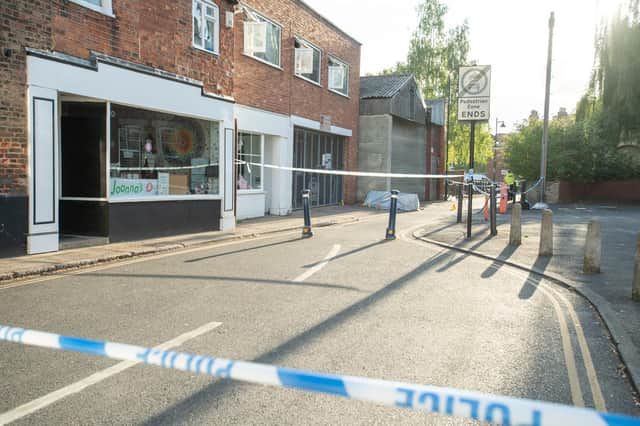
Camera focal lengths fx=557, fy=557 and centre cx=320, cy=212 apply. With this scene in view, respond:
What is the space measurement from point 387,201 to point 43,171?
693 inches

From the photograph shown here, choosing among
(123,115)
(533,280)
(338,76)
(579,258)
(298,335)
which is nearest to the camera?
(298,335)

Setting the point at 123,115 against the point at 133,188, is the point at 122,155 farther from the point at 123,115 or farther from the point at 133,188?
the point at 123,115

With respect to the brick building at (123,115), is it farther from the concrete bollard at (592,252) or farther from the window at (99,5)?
the concrete bollard at (592,252)

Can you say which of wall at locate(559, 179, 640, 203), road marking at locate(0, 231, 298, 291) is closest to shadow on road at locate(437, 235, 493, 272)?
road marking at locate(0, 231, 298, 291)

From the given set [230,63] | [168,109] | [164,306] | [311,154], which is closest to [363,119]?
[311,154]

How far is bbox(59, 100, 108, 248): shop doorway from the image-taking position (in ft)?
36.3

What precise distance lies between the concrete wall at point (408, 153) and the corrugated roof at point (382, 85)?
153 cm

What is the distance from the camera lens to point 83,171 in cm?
1130

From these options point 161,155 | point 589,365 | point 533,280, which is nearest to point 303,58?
point 161,155

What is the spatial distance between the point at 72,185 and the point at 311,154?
12.5 m

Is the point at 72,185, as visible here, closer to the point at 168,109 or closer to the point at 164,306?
the point at 168,109

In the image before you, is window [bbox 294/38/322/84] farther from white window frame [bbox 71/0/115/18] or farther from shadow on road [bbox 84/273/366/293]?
shadow on road [bbox 84/273/366/293]

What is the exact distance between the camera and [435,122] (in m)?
35.5

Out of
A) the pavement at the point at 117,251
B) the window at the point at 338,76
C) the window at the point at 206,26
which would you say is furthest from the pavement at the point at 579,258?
the window at the point at 338,76
